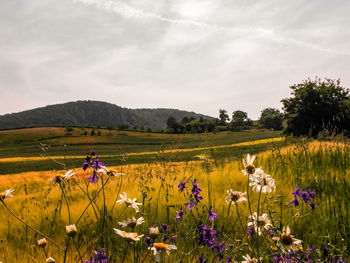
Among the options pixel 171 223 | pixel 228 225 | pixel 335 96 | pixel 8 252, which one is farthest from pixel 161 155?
pixel 335 96

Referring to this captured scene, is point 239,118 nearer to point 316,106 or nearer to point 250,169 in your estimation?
point 316,106

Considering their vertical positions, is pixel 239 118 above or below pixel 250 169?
above

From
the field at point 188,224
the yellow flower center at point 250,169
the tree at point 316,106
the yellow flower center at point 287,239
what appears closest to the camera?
the yellow flower center at point 287,239

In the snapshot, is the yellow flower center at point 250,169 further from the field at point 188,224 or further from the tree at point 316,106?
the tree at point 316,106

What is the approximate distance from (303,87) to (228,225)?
28.2 metres

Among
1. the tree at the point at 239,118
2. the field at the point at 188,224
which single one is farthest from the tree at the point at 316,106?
the field at the point at 188,224

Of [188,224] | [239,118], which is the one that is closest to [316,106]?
[239,118]

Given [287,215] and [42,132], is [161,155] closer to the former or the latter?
[287,215]

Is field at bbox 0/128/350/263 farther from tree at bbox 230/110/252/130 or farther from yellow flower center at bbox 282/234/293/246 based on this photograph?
tree at bbox 230/110/252/130

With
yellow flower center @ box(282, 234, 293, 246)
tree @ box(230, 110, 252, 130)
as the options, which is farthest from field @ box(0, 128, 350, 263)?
tree @ box(230, 110, 252, 130)

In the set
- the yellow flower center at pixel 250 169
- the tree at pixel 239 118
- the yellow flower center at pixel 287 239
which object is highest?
the tree at pixel 239 118

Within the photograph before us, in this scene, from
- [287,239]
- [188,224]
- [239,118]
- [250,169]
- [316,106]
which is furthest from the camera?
[239,118]

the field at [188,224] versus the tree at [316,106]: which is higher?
the tree at [316,106]

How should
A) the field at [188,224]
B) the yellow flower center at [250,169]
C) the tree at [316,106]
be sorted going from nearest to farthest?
the yellow flower center at [250,169] → the field at [188,224] → the tree at [316,106]
